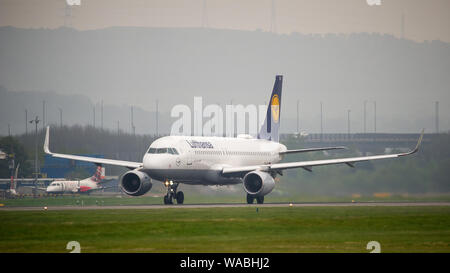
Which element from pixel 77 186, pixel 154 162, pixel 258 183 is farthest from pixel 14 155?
pixel 258 183

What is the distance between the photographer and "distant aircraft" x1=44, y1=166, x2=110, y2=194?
9006 centimetres

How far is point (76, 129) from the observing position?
420 feet

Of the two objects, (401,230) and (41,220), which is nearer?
(401,230)

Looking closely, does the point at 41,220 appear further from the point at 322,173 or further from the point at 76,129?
the point at 76,129

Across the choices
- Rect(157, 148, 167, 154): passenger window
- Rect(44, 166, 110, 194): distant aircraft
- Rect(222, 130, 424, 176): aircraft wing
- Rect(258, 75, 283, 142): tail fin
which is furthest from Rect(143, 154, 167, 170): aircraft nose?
Rect(44, 166, 110, 194): distant aircraft

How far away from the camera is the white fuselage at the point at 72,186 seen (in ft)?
295

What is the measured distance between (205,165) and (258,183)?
4135 mm

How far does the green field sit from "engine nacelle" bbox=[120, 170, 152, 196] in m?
10.5

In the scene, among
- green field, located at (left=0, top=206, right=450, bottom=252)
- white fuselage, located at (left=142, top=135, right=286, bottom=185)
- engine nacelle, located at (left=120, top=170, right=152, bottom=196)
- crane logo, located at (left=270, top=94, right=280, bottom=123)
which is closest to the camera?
green field, located at (left=0, top=206, right=450, bottom=252)

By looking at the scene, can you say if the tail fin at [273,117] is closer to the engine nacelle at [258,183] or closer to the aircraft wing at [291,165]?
the aircraft wing at [291,165]

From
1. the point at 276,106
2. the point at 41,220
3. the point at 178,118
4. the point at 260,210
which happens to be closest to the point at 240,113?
the point at 178,118

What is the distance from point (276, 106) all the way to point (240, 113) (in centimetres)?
4207

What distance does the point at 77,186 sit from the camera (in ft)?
302

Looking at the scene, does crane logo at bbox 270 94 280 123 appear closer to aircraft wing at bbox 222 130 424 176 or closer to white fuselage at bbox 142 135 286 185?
white fuselage at bbox 142 135 286 185
